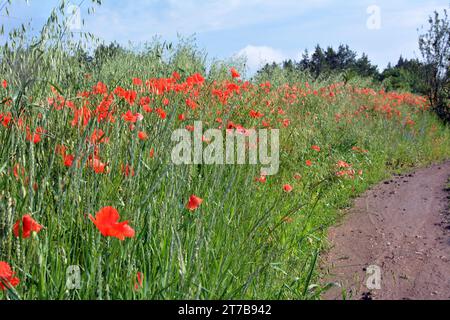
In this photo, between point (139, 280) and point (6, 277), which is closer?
point (6, 277)

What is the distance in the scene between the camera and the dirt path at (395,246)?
3010mm

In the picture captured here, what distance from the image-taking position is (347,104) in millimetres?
9133

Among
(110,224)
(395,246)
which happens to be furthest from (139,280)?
(395,246)

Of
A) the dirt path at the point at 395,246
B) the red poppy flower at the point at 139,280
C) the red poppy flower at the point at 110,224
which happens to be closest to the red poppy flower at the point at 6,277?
the red poppy flower at the point at 110,224

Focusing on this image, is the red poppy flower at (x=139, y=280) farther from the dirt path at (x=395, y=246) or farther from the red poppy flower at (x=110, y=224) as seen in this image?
the dirt path at (x=395, y=246)

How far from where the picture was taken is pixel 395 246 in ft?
12.4

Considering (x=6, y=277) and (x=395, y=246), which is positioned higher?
(x=6, y=277)

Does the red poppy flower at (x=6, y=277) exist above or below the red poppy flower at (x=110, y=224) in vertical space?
below

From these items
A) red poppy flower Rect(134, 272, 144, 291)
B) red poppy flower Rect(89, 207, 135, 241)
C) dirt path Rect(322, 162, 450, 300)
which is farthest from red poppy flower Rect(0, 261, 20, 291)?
dirt path Rect(322, 162, 450, 300)

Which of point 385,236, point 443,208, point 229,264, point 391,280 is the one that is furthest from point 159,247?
point 443,208

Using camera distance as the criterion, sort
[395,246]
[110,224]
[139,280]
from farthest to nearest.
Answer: [395,246] < [139,280] < [110,224]

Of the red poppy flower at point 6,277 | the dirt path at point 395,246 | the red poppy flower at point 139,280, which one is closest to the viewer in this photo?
the red poppy flower at point 6,277

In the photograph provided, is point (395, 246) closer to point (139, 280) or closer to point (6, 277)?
point (139, 280)

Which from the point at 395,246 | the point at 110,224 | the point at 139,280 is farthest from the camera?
the point at 395,246
